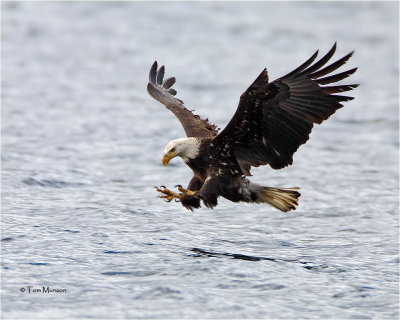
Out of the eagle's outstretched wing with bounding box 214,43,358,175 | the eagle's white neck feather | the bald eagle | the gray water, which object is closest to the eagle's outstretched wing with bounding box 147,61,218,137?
the bald eagle

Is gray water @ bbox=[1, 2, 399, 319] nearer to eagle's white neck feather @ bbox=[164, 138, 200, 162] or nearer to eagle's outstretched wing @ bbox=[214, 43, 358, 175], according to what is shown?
eagle's white neck feather @ bbox=[164, 138, 200, 162]

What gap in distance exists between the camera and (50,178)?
991 centimetres

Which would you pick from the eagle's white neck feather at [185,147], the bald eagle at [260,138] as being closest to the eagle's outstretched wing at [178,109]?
the bald eagle at [260,138]

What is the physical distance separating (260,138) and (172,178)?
3.30m

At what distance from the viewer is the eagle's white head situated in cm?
743

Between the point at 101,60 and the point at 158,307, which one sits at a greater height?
the point at 101,60

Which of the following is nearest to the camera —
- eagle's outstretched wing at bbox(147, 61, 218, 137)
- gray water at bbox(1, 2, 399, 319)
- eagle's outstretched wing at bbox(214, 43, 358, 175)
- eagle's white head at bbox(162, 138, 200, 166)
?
gray water at bbox(1, 2, 399, 319)

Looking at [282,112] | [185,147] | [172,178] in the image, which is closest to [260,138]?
[282,112]

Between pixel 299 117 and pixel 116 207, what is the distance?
8.63 feet

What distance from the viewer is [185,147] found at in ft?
24.5

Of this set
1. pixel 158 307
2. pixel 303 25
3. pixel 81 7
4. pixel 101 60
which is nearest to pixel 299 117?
pixel 158 307

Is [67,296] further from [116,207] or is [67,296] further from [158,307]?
A: [116,207]

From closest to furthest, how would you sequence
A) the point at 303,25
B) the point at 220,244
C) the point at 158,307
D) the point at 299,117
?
the point at 158,307, the point at 299,117, the point at 220,244, the point at 303,25

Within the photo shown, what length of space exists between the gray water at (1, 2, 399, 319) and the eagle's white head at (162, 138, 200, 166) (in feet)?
2.73
